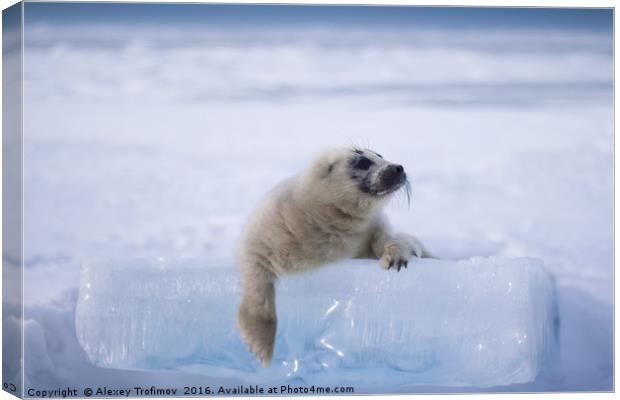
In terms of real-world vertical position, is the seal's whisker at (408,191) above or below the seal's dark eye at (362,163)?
below

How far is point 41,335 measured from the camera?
15.4ft

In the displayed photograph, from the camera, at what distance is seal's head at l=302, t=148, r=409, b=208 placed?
4793 mm

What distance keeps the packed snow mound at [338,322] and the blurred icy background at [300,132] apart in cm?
10

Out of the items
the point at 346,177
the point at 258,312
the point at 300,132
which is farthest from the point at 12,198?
the point at 346,177

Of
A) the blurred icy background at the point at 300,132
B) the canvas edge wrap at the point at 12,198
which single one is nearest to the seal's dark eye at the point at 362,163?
the blurred icy background at the point at 300,132

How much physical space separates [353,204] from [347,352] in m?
0.77

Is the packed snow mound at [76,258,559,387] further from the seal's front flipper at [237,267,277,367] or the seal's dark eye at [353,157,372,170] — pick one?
the seal's dark eye at [353,157,372,170]

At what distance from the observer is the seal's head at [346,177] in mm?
4793

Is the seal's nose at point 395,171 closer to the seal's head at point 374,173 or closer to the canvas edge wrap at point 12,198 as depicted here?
the seal's head at point 374,173

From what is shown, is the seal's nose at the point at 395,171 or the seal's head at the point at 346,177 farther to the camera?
the seal's head at the point at 346,177

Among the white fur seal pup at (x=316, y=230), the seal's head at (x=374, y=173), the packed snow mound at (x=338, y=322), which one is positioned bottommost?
the packed snow mound at (x=338, y=322)

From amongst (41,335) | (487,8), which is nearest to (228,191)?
(41,335)

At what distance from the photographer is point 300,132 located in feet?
15.9

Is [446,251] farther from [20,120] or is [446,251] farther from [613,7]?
[20,120]
